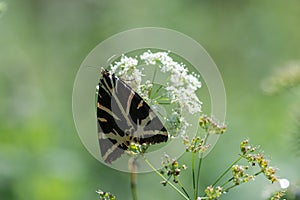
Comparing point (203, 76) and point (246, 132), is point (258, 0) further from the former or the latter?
point (246, 132)

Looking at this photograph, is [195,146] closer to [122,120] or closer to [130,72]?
[122,120]

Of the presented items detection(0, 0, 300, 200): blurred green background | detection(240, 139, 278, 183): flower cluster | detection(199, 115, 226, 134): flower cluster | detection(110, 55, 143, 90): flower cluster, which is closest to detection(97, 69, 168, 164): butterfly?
detection(110, 55, 143, 90): flower cluster

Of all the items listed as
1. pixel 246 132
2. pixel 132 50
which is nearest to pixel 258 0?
pixel 132 50

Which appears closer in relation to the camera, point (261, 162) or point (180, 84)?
point (261, 162)

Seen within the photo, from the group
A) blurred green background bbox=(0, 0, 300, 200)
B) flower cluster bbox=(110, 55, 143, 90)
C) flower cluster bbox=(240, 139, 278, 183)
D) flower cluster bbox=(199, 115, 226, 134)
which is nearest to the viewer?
flower cluster bbox=(240, 139, 278, 183)

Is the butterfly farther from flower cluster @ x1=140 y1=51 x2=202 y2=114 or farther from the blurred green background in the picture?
the blurred green background

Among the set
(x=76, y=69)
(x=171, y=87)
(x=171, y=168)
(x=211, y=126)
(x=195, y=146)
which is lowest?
(x=171, y=168)

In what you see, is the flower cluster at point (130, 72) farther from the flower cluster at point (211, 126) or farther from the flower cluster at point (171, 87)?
the flower cluster at point (211, 126)

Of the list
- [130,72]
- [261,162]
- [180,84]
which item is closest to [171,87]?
[180,84]
